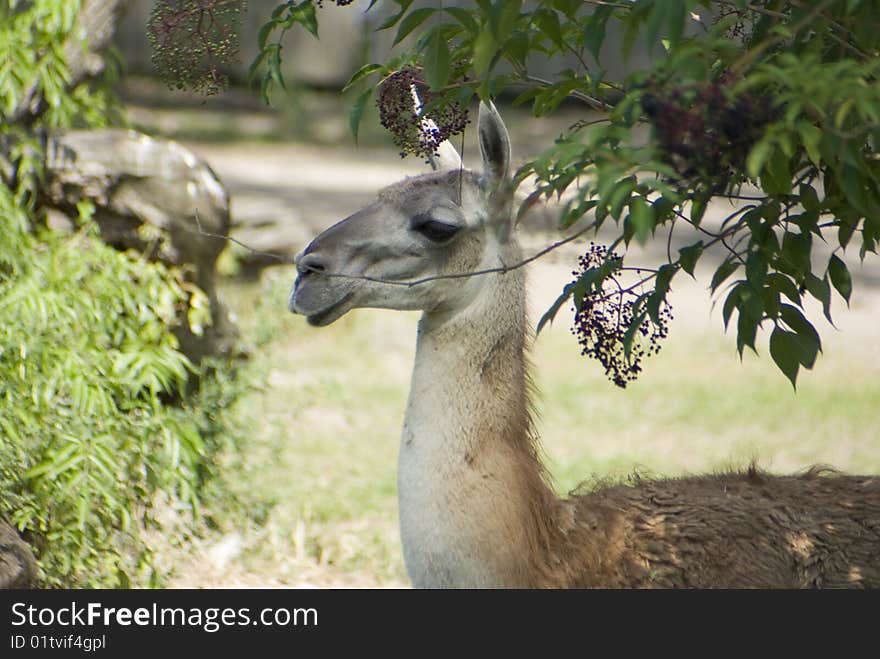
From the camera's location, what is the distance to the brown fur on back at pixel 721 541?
138 inches

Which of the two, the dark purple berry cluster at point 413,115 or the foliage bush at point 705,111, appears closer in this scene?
the foliage bush at point 705,111

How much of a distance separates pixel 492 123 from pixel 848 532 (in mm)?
1635

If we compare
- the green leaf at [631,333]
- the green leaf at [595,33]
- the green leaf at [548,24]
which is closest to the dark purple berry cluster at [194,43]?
the green leaf at [548,24]

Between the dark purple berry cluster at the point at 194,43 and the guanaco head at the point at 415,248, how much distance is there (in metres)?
0.55

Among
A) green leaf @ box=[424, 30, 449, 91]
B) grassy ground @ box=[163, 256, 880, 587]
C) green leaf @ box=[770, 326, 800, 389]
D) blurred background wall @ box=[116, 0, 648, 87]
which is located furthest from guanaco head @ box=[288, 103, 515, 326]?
blurred background wall @ box=[116, 0, 648, 87]

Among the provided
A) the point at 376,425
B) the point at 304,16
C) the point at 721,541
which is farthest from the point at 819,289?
the point at 376,425

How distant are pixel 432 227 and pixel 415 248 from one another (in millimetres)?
77

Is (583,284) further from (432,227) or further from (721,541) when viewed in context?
(721,541)

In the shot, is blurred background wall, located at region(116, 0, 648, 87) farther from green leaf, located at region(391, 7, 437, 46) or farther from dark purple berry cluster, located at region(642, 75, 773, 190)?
dark purple berry cluster, located at region(642, 75, 773, 190)

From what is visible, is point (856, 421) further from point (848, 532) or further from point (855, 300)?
point (848, 532)

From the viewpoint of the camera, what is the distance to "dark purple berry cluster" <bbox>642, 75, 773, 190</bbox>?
2.08 m

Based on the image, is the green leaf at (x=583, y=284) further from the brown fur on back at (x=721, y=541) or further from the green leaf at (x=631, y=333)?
the brown fur on back at (x=721, y=541)

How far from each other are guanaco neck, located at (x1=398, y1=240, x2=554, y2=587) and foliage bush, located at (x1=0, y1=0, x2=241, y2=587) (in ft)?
4.34
